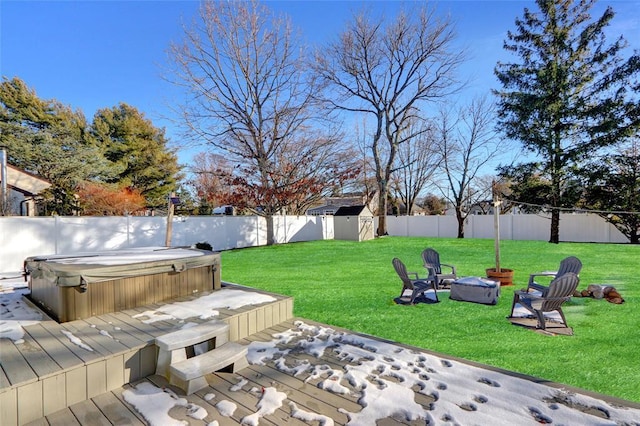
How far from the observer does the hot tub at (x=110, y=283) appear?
3182 millimetres

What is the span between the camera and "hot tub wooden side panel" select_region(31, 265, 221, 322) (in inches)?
126

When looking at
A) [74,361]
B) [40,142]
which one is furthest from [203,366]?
[40,142]

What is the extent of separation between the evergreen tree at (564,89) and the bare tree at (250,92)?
10.2m

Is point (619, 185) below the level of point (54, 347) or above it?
above

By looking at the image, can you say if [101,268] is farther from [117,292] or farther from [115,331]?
[115,331]

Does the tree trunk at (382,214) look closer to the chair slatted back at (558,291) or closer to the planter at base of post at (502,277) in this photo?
the planter at base of post at (502,277)

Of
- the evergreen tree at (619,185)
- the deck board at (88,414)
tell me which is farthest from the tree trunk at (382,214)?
the deck board at (88,414)

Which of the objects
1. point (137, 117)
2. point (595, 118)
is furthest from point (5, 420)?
point (137, 117)

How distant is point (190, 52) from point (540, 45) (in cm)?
1636

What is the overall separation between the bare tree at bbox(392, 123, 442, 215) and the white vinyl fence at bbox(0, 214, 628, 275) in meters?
5.95

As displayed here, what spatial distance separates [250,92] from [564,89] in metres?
14.6

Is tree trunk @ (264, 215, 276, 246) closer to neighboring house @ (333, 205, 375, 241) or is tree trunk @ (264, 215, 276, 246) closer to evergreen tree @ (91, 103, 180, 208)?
neighboring house @ (333, 205, 375, 241)

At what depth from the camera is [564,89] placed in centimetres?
1464

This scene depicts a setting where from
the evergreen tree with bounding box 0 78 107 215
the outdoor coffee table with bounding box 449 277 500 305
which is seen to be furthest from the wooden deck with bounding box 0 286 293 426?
the evergreen tree with bounding box 0 78 107 215
